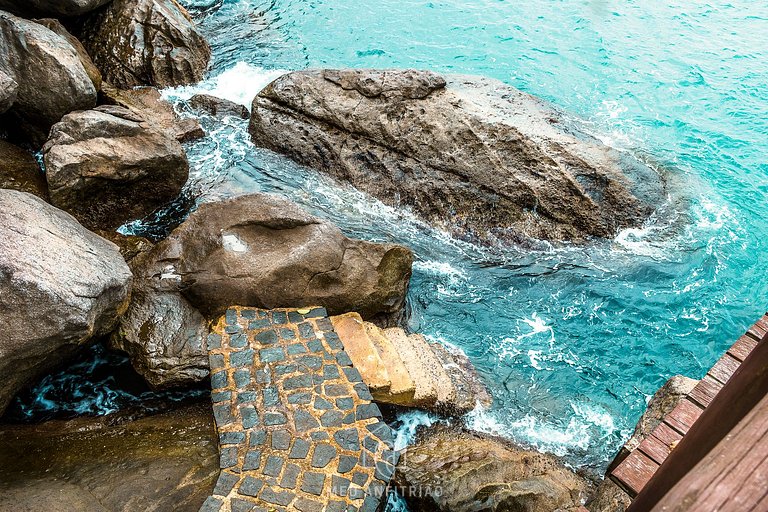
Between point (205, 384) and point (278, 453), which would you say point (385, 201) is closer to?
point (205, 384)

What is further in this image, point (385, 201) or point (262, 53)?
point (262, 53)

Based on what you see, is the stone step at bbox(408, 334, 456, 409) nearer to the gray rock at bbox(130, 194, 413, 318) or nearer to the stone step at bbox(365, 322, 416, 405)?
the stone step at bbox(365, 322, 416, 405)

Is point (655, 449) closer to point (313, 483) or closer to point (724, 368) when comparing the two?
point (724, 368)

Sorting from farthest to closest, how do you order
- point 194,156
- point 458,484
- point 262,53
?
1. point 262,53
2. point 194,156
3. point 458,484

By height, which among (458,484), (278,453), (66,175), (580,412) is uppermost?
(66,175)

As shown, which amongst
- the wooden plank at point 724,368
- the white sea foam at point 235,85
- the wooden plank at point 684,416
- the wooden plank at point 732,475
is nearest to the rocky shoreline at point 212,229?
the white sea foam at point 235,85

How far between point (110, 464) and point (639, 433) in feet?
17.6

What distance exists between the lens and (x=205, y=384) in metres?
6.72

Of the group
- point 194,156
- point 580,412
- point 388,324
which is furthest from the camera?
point 194,156

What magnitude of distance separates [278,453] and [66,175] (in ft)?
16.5

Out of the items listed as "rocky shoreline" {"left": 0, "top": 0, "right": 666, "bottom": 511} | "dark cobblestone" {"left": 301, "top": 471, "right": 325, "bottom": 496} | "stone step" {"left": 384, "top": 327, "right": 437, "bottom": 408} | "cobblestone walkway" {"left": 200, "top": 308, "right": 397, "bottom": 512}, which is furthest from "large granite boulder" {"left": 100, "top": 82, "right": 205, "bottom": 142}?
"dark cobblestone" {"left": 301, "top": 471, "right": 325, "bottom": 496}

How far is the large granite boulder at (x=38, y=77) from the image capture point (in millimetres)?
8492

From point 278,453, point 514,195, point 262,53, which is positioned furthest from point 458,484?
point 262,53

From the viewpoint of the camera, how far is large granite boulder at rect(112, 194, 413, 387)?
21.2ft
